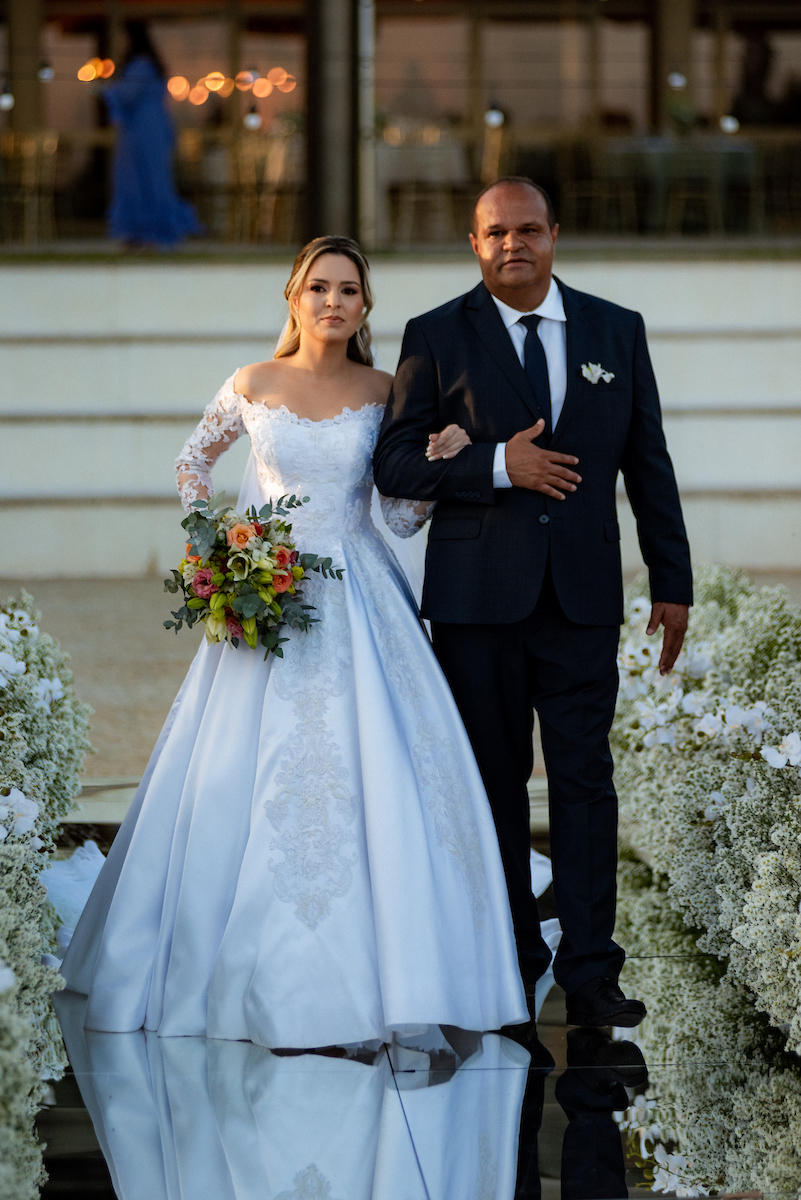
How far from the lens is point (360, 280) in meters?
3.51

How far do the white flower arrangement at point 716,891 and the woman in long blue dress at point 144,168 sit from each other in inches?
266

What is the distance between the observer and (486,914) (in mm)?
3188

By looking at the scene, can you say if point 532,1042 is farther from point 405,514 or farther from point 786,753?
point 405,514

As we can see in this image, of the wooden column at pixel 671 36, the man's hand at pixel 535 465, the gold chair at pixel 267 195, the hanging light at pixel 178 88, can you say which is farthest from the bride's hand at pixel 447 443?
the wooden column at pixel 671 36

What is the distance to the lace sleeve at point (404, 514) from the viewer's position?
3510 millimetres

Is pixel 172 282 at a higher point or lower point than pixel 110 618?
higher

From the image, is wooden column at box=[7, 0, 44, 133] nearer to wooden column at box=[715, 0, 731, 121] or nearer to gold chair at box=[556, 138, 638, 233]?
gold chair at box=[556, 138, 638, 233]

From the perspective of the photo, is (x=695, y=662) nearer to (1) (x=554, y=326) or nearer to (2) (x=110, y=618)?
(1) (x=554, y=326)

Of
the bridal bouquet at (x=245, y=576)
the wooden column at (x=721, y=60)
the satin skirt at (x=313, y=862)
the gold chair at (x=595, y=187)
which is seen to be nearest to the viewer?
the satin skirt at (x=313, y=862)

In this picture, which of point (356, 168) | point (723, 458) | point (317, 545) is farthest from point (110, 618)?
point (317, 545)

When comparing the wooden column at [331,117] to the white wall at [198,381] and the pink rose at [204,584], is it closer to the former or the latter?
the white wall at [198,381]

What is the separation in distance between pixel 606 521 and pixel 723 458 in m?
7.40

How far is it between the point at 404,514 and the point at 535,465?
1.60 ft

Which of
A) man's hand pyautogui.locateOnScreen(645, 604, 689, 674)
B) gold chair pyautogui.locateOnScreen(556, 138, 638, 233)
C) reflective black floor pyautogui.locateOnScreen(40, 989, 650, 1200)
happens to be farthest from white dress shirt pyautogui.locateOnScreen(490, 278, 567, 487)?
gold chair pyautogui.locateOnScreen(556, 138, 638, 233)
